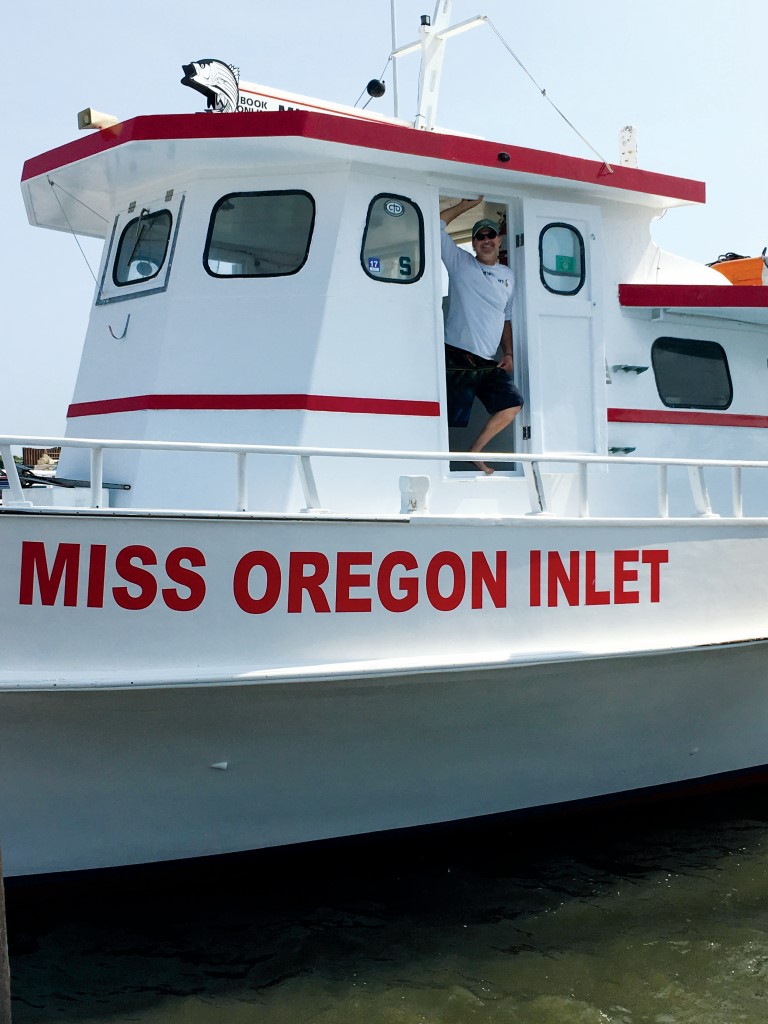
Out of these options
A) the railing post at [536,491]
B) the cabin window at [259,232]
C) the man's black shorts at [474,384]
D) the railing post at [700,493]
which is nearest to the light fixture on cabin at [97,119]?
the cabin window at [259,232]

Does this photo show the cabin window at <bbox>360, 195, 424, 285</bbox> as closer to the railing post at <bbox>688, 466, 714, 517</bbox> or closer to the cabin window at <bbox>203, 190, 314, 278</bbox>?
the cabin window at <bbox>203, 190, 314, 278</bbox>

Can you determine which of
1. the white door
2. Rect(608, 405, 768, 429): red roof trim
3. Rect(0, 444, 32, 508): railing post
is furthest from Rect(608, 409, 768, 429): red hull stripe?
Rect(0, 444, 32, 508): railing post

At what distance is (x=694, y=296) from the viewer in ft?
20.1

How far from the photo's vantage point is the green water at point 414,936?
409 cm

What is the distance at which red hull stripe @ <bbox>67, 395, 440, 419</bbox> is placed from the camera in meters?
5.21

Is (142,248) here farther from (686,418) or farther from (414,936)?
(414,936)

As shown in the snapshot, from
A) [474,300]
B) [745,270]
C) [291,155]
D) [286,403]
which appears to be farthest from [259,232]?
[745,270]

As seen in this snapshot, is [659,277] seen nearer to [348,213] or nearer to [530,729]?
[348,213]

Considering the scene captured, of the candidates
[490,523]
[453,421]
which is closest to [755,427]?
[453,421]

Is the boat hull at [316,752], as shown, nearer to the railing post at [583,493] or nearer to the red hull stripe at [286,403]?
the railing post at [583,493]

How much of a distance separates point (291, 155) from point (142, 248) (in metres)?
1.11

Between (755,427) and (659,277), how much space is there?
1.15 meters

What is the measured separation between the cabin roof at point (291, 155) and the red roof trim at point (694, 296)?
56cm

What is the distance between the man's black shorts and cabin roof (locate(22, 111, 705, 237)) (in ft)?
3.17
